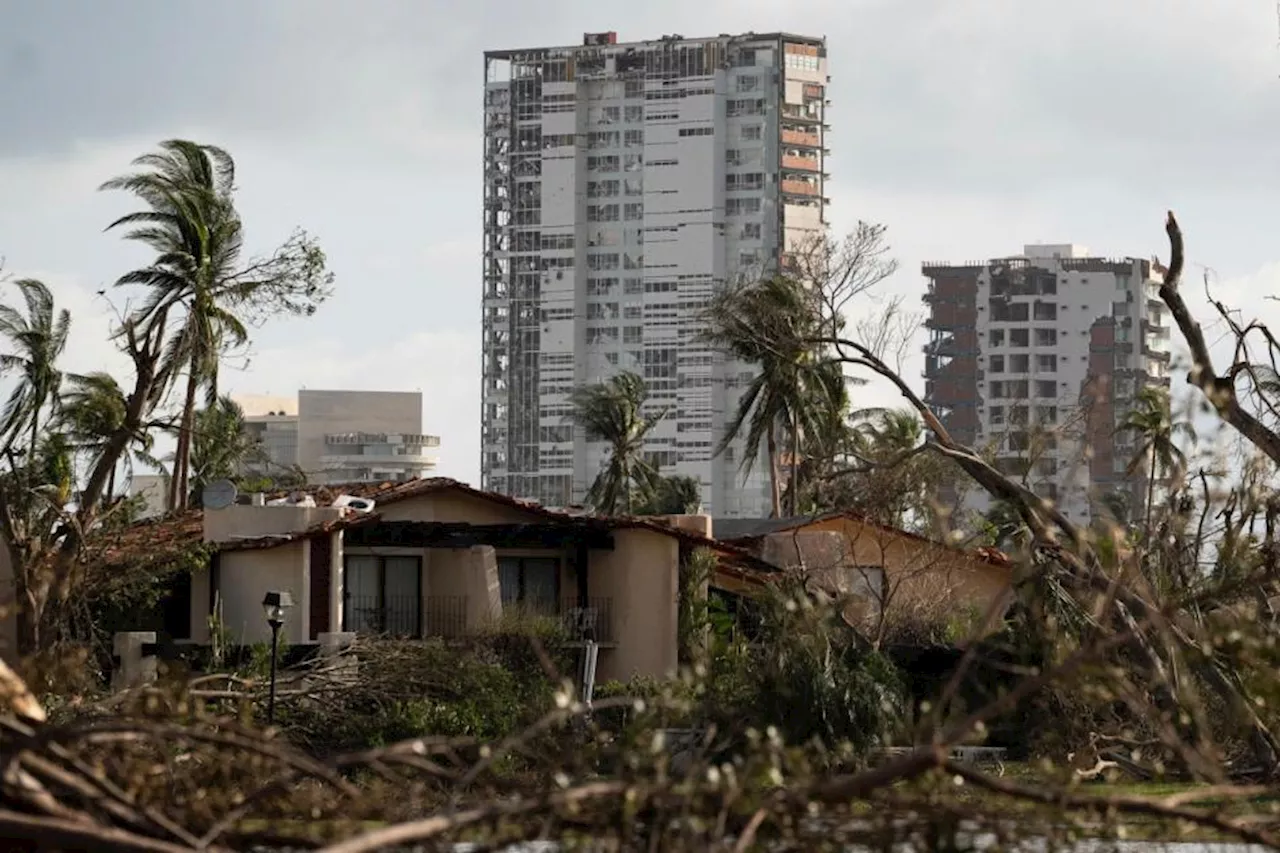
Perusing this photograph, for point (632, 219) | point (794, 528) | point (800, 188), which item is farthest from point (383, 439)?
point (794, 528)

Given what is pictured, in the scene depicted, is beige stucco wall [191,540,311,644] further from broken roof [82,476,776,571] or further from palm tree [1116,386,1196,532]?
palm tree [1116,386,1196,532]

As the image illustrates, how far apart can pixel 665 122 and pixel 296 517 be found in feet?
381

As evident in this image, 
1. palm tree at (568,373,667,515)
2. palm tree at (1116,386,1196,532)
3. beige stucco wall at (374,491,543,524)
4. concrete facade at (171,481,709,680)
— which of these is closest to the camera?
palm tree at (1116,386,1196,532)

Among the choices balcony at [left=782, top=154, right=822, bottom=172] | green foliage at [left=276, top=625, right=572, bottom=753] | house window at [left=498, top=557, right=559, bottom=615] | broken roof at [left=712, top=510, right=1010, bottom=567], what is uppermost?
balcony at [left=782, top=154, right=822, bottom=172]

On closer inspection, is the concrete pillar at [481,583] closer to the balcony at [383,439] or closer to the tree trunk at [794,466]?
the tree trunk at [794,466]

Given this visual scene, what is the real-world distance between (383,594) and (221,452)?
2187cm

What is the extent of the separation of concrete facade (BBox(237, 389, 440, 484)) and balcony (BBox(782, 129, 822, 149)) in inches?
1157

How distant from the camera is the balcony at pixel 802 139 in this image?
493 ft

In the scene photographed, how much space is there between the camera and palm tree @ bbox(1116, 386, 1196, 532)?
864 inches

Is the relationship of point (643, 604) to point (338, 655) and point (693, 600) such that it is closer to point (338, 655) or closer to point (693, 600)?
point (693, 600)

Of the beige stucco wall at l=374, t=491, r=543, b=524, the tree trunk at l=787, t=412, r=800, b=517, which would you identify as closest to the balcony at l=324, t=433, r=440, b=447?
the tree trunk at l=787, t=412, r=800, b=517

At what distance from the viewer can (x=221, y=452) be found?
5856 centimetres

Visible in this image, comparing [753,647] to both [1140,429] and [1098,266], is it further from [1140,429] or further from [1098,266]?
[1098,266]

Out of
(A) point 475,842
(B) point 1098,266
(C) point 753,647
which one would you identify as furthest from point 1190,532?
(B) point 1098,266
